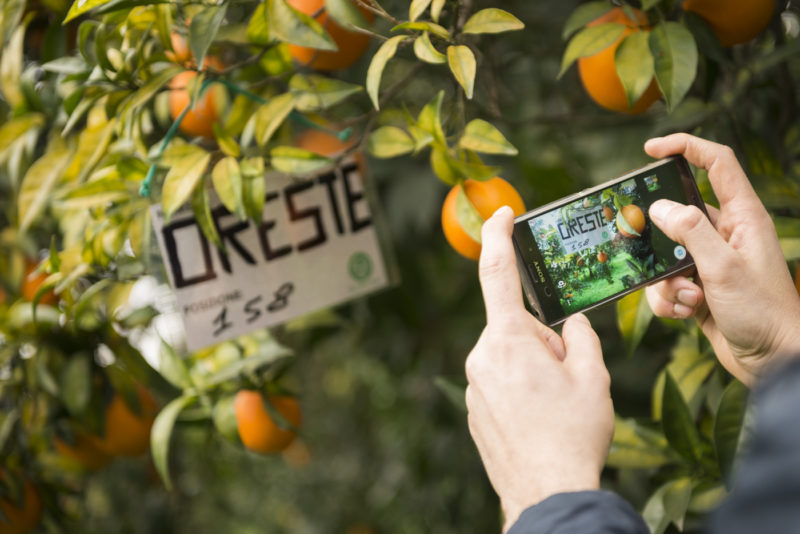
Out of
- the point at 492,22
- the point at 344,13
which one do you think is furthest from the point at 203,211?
the point at 492,22

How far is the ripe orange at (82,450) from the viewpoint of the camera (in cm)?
120

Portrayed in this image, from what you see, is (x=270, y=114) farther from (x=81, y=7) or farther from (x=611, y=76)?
(x=611, y=76)

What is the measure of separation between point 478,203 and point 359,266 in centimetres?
27

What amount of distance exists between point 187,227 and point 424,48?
385mm

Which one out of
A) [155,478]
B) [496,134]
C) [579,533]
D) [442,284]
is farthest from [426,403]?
[579,533]

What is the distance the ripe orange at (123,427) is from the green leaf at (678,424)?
79 centimetres

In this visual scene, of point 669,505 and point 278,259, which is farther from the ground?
point 278,259

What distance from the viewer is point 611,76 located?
77cm

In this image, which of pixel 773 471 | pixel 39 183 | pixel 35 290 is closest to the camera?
pixel 773 471

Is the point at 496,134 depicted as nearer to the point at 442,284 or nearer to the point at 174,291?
the point at 174,291

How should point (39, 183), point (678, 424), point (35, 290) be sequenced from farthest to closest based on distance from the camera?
point (35, 290) < point (39, 183) < point (678, 424)

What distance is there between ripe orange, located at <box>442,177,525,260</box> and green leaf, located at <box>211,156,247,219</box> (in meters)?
0.22

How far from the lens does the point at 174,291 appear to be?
0.87 metres

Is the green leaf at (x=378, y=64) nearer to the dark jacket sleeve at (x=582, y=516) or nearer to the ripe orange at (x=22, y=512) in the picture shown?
the dark jacket sleeve at (x=582, y=516)
